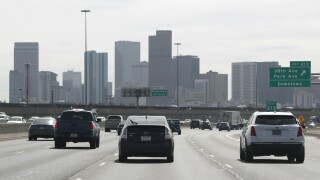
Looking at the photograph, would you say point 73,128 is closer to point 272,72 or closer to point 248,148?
point 248,148

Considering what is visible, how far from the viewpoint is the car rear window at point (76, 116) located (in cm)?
3978

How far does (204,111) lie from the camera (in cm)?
17275

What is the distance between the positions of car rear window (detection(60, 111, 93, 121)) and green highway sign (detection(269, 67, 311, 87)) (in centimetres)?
3505

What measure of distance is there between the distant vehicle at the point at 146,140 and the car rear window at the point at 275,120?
127 inches

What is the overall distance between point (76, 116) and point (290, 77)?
35.8 meters

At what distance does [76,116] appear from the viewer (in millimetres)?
40000

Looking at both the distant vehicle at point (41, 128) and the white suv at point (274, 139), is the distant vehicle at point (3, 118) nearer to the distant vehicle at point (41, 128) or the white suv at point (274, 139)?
the distant vehicle at point (41, 128)

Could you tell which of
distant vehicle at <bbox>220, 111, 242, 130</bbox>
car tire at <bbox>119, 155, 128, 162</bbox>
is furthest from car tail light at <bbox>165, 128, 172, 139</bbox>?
distant vehicle at <bbox>220, 111, 242, 130</bbox>

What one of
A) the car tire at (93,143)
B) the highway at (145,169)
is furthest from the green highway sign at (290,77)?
the highway at (145,169)

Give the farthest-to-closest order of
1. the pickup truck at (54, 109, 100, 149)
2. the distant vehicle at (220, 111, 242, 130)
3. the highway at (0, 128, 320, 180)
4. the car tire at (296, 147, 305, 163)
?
the distant vehicle at (220, 111, 242, 130) < the pickup truck at (54, 109, 100, 149) < the car tire at (296, 147, 305, 163) < the highway at (0, 128, 320, 180)

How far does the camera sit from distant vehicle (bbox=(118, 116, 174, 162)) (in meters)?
27.6

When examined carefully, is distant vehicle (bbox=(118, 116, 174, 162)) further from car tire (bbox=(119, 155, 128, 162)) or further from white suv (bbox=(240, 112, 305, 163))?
white suv (bbox=(240, 112, 305, 163))

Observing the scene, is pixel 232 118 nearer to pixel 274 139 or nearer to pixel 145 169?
pixel 274 139

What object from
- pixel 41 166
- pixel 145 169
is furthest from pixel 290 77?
pixel 145 169
